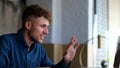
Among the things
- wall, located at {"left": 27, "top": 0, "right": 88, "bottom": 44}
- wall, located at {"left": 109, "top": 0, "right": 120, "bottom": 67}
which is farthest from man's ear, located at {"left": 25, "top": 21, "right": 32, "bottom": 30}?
wall, located at {"left": 109, "top": 0, "right": 120, "bottom": 67}

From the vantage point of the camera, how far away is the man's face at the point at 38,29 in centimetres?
170

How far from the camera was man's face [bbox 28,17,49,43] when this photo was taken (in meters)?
1.70

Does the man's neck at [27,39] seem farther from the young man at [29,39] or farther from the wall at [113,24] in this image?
the wall at [113,24]

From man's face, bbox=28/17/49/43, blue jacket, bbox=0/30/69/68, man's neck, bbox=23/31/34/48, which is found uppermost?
man's face, bbox=28/17/49/43

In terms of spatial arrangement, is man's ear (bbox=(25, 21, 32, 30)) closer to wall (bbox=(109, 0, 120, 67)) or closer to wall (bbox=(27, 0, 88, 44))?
wall (bbox=(27, 0, 88, 44))

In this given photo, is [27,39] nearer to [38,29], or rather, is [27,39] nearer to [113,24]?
[38,29]

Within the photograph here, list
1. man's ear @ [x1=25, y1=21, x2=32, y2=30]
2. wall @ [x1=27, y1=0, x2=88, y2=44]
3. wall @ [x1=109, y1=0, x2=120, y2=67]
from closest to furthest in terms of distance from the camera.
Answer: man's ear @ [x1=25, y1=21, x2=32, y2=30]
wall @ [x1=27, y1=0, x2=88, y2=44]
wall @ [x1=109, y1=0, x2=120, y2=67]

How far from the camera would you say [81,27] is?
302 centimetres

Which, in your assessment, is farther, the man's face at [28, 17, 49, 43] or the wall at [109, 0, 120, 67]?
the wall at [109, 0, 120, 67]

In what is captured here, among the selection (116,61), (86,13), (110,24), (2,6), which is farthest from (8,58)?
(110,24)

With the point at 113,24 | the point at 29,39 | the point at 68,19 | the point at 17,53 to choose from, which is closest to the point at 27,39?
the point at 29,39

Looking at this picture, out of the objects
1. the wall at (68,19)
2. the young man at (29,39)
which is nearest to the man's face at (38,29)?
the young man at (29,39)

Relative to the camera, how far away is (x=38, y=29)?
67.0 inches

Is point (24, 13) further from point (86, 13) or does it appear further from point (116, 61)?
point (86, 13)
